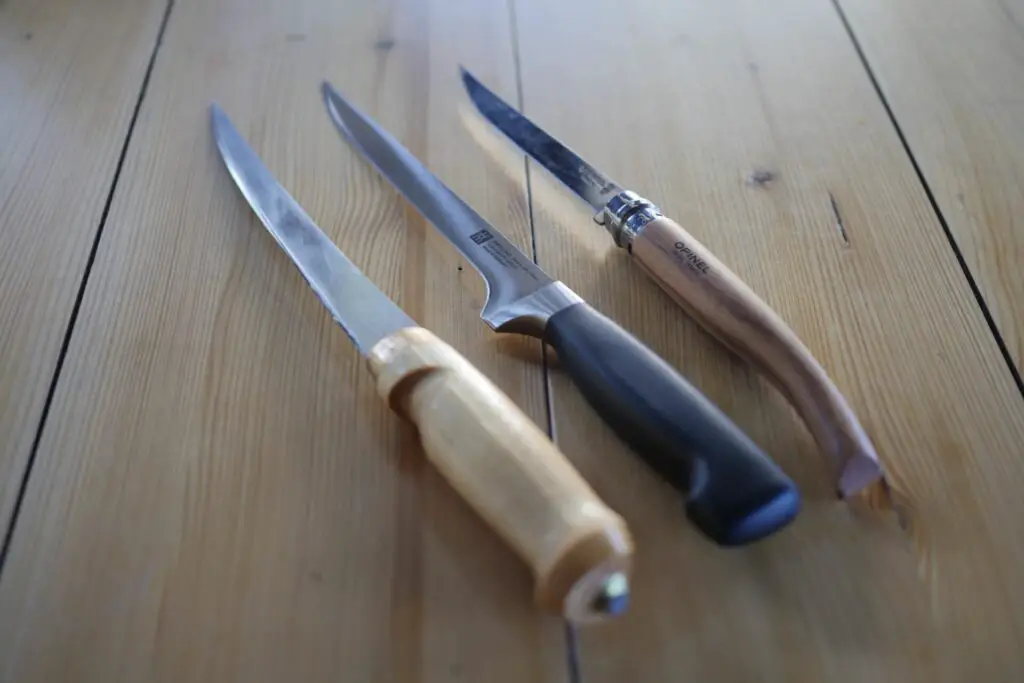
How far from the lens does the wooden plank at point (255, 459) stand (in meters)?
0.39

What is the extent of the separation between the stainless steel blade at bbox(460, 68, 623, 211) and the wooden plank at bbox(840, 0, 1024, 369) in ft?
0.77

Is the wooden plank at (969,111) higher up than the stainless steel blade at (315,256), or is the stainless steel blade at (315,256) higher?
the stainless steel blade at (315,256)

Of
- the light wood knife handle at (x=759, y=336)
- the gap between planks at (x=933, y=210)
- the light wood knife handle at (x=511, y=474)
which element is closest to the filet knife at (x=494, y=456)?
the light wood knife handle at (x=511, y=474)

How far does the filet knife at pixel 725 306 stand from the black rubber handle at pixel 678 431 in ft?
0.13

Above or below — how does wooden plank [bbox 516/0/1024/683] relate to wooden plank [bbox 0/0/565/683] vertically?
below

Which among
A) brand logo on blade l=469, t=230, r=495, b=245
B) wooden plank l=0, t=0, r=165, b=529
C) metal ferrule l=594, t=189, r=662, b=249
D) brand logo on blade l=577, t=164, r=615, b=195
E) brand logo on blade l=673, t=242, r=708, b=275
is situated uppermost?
wooden plank l=0, t=0, r=165, b=529

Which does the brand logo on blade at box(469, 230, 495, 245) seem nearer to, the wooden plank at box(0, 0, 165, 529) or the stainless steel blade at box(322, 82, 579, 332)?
the stainless steel blade at box(322, 82, 579, 332)

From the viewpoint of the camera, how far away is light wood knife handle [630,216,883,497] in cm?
41

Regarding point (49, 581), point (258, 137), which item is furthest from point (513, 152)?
point (49, 581)

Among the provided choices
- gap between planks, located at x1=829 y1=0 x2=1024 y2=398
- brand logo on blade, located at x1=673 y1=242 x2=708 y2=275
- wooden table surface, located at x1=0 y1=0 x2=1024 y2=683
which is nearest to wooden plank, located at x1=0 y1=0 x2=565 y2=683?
wooden table surface, located at x1=0 y1=0 x2=1024 y2=683

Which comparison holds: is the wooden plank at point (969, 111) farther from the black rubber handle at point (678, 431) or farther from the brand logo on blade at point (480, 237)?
the brand logo on blade at point (480, 237)

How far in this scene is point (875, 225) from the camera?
0.55m

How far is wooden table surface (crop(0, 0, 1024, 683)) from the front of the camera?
389 millimetres

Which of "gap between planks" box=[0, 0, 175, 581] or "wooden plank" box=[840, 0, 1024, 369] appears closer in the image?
"gap between planks" box=[0, 0, 175, 581]
